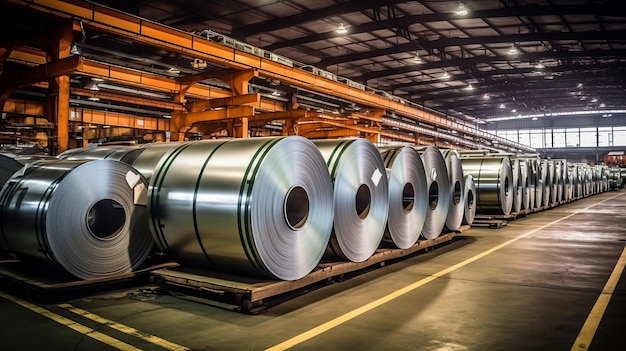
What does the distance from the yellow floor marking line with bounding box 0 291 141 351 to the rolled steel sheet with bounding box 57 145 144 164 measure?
7.60 feet

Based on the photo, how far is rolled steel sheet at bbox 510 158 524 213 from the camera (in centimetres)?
1145

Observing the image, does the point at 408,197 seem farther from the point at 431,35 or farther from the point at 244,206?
the point at 431,35

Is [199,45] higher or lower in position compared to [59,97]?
higher

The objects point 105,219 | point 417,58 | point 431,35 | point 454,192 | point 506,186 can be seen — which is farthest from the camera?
point 417,58

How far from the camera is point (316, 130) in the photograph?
18719 millimetres

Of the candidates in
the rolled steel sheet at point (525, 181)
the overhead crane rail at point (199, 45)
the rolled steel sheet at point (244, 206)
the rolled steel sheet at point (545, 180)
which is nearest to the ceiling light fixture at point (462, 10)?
the overhead crane rail at point (199, 45)

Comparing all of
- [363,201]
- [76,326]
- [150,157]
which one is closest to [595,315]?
[363,201]

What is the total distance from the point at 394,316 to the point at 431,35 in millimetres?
15541

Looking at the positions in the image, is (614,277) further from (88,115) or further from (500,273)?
(88,115)

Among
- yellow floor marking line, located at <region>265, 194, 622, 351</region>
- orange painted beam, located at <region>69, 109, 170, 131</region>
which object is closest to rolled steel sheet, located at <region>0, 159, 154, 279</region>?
yellow floor marking line, located at <region>265, 194, 622, 351</region>

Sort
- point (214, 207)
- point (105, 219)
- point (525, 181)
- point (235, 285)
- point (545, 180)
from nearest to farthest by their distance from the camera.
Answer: point (235, 285)
point (214, 207)
point (105, 219)
point (525, 181)
point (545, 180)

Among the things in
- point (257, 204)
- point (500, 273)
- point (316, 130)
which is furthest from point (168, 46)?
point (316, 130)

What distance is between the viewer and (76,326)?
3529mm

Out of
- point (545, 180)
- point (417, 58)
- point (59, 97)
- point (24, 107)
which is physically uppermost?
point (417, 58)
